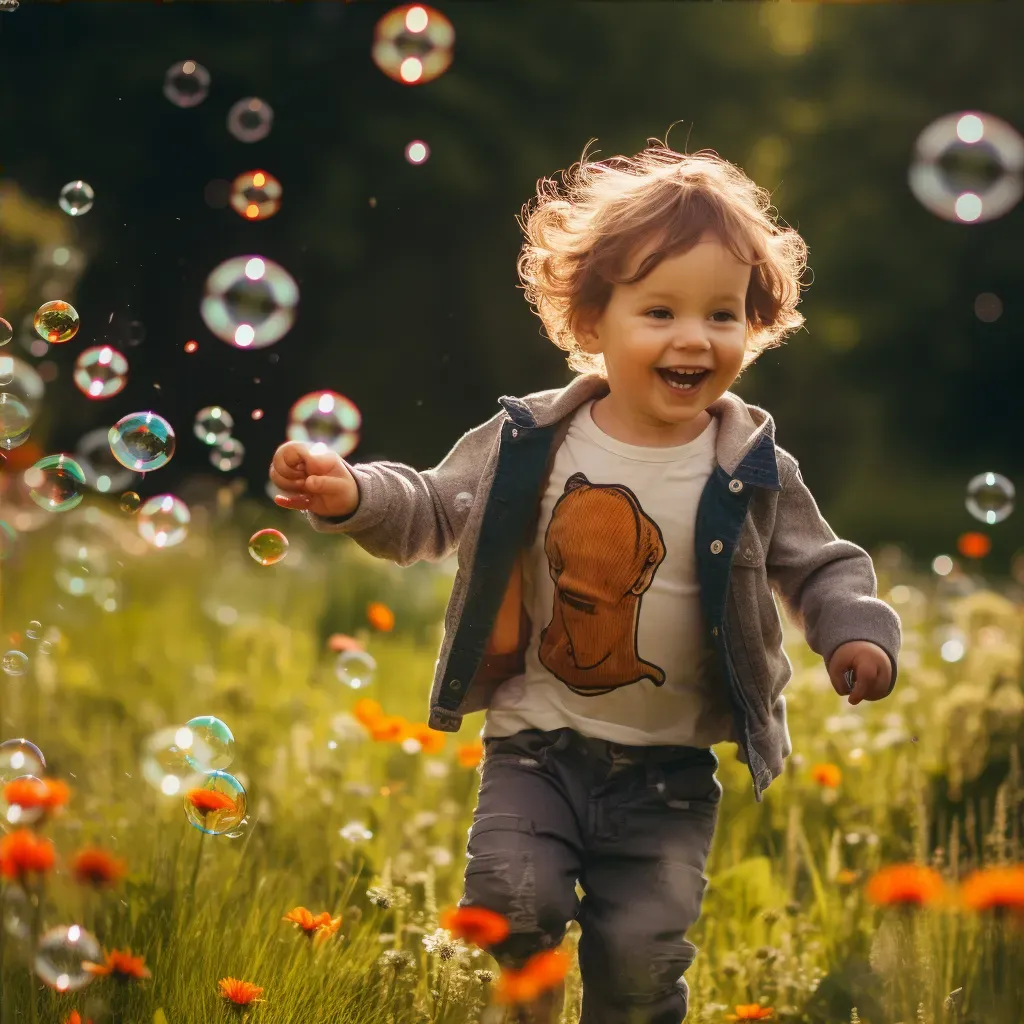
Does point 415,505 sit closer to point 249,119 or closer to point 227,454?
point 227,454

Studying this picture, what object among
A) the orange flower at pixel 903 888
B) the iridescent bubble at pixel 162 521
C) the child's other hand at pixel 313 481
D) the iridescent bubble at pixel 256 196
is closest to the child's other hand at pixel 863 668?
the orange flower at pixel 903 888

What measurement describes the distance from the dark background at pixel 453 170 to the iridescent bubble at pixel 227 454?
23.0ft

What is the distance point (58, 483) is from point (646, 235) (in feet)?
4.89

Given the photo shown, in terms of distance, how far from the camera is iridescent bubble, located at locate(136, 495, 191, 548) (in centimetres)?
360

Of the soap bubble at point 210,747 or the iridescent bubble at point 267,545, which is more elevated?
the iridescent bubble at point 267,545

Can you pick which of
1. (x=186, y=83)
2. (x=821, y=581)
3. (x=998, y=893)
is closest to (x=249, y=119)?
(x=186, y=83)

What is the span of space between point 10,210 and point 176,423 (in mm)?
4961

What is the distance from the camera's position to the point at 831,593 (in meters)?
2.63

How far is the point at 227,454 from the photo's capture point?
3.59 meters

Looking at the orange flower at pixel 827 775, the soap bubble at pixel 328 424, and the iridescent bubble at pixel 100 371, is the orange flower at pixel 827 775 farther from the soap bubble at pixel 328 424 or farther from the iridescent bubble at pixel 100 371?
the iridescent bubble at pixel 100 371

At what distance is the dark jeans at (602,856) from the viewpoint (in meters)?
2.46

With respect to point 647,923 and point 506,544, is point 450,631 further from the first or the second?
point 647,923

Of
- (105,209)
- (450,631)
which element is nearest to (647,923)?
(450,631)

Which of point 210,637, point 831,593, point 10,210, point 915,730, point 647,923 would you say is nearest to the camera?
point 647,923
